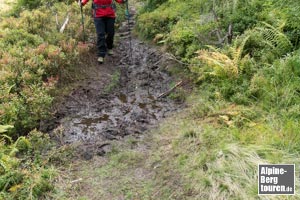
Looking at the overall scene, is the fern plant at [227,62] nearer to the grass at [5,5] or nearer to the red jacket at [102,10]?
the red jacket at [102,10]

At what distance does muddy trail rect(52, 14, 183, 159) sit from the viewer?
21.9 feet

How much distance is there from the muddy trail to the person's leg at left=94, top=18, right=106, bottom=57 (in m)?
0.35

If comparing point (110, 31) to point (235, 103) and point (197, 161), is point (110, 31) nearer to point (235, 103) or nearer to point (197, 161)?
point (235, 103)

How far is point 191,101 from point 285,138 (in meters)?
2.75

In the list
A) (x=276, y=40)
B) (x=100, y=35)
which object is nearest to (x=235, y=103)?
(x=276, y=40)

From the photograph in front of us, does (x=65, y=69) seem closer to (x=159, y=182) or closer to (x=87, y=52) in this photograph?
(x=87, y=52)

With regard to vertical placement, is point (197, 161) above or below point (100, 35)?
below

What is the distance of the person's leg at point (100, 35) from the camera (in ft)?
32.6

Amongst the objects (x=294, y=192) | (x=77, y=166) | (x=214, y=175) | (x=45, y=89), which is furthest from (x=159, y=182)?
(x=45, y=89)

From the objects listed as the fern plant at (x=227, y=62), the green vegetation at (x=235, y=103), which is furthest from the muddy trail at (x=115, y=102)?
the fern plant at (x=227, y=62)

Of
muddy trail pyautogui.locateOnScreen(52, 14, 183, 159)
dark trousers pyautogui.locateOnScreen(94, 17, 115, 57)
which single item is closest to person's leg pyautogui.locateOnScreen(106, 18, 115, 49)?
dark trousers pyautogui.locateOnScreen(94, 17, 115, 57)

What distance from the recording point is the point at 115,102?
26.3ft

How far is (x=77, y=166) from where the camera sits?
571 centimetres

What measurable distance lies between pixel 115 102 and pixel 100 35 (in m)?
3.02
